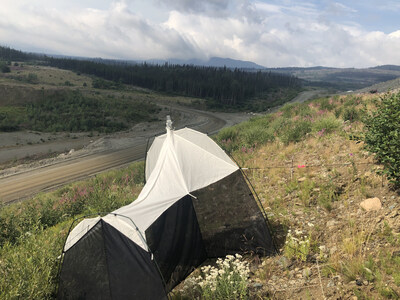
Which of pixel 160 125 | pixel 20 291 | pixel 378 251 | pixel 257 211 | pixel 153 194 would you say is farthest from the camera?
pixel 160 125

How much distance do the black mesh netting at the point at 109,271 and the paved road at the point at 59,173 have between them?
2166 cm

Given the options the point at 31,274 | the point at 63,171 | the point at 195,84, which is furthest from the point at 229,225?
the point at 195,84

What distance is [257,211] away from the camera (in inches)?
250

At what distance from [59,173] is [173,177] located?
2675cm

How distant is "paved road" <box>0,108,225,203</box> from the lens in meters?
23.6

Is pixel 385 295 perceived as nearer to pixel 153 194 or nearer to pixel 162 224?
pixel 162 224

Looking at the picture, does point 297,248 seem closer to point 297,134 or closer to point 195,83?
point 297,134

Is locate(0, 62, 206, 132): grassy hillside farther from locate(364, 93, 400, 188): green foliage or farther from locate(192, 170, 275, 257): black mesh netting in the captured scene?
locate(364, 93, 400, 188): green foliage

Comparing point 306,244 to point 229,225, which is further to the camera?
point 229,225

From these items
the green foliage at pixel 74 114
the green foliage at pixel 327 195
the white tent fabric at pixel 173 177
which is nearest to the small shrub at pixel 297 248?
the green foliage at pixel 327 195

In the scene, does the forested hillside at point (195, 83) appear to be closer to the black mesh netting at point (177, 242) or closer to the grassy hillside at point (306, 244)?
the grassy hillside at point (306, 244)

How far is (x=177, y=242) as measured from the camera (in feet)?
18.1

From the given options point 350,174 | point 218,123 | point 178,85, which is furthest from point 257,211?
point 178,85

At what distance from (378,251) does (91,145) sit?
4133 cm
